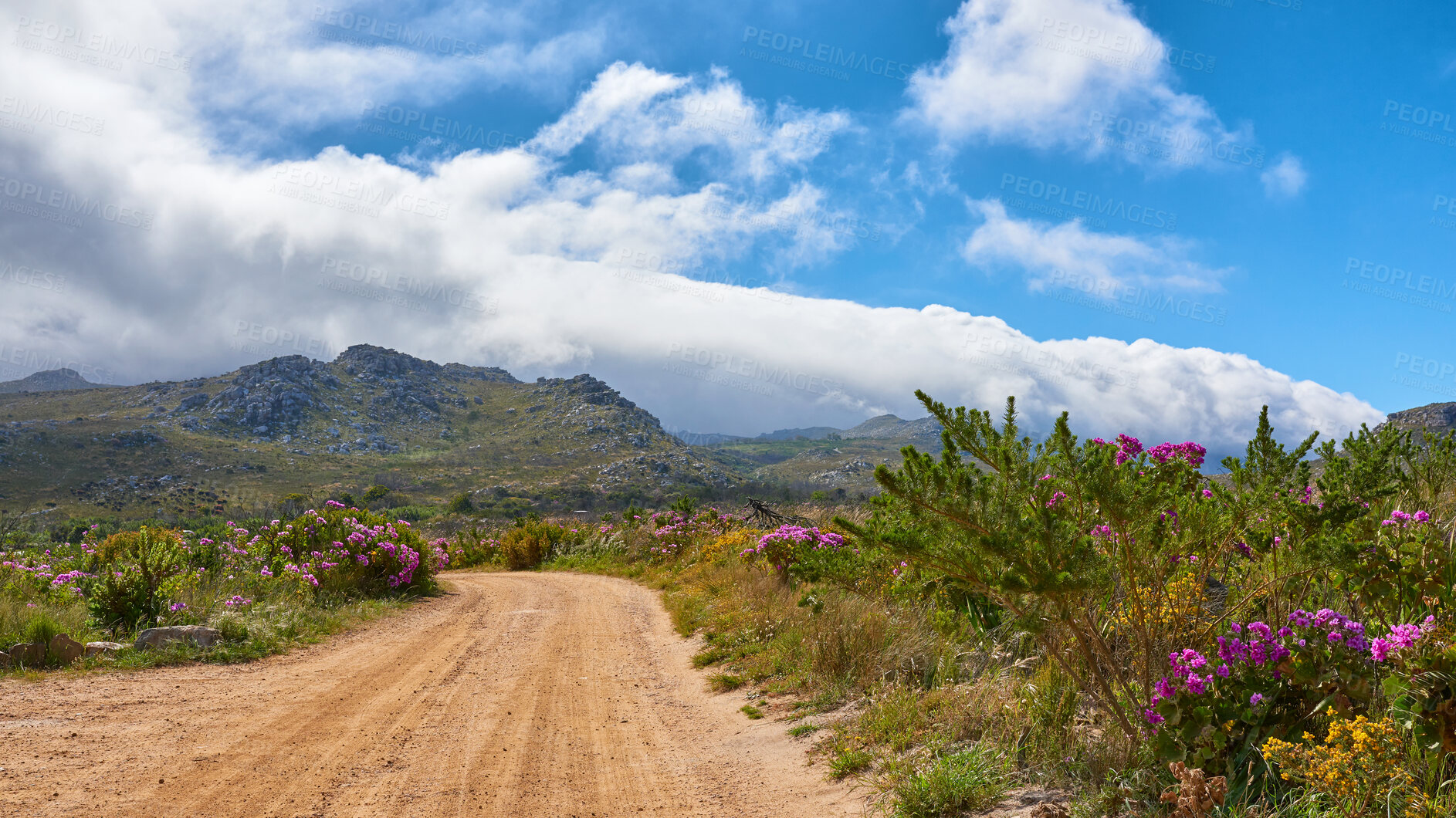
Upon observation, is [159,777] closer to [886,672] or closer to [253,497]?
[886,672]

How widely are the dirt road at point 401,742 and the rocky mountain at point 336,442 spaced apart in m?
53.3

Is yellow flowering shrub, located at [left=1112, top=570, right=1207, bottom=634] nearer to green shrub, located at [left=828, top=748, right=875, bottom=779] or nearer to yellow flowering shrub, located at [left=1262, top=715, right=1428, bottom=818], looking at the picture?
yellow flowering shrub, located at [left=1262, top=715, right=1428, bottom=818]

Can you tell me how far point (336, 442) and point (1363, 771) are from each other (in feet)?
440

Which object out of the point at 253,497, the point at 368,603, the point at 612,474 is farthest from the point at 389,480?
the point at 368,603

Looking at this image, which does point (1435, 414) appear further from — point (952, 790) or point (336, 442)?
point (336, 442)

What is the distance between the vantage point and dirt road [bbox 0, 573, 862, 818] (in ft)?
14.0

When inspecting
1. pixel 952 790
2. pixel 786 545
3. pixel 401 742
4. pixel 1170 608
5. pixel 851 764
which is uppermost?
pixel 1170 608

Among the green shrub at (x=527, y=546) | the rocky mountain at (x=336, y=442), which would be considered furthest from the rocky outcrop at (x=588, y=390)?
the green shrub at (x=527, y=546)

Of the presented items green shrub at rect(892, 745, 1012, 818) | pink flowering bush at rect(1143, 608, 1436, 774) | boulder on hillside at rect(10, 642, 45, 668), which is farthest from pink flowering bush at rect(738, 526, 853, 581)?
boulder on hillside at rect(10, 642, 45, 668)

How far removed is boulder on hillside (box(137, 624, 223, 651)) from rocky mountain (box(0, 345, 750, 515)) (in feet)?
171

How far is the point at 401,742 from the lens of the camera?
5379mm

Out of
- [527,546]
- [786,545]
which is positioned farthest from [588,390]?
[786,545]

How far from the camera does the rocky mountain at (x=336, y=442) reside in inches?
2906

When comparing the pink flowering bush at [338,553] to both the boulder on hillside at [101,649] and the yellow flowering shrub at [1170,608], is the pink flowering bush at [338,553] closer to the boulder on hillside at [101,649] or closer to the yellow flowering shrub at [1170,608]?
the boulder on hillside at [101,649]
